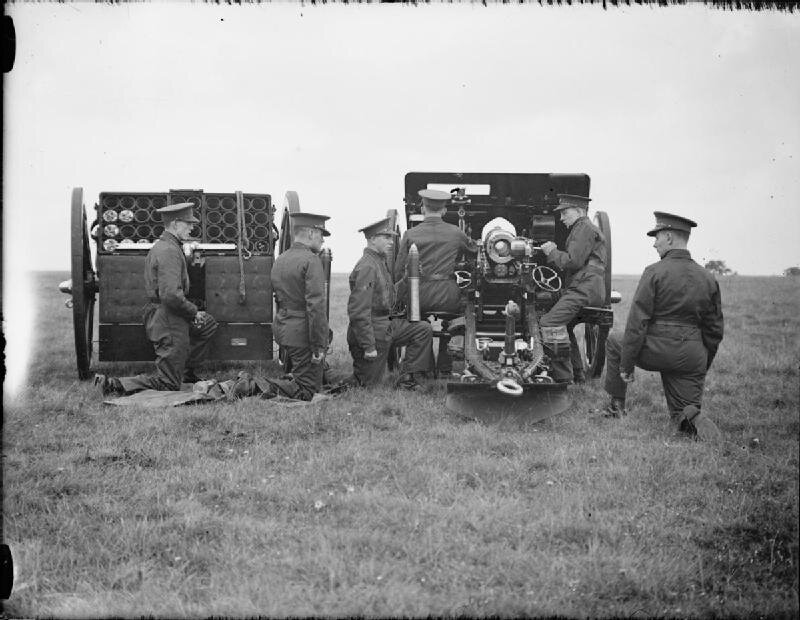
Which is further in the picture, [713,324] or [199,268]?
[199,268]

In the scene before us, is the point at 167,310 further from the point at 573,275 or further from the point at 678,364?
the point at 678,364

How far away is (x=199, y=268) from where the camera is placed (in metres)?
9.15

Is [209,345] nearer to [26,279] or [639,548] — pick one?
[26,279]

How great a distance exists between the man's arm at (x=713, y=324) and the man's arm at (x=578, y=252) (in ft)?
5.60

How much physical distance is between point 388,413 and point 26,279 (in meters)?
4.17

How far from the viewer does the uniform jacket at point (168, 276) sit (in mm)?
8141

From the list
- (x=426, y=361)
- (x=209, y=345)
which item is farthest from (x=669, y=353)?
(x=209, y=345)

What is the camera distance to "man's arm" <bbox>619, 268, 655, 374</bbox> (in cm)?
686

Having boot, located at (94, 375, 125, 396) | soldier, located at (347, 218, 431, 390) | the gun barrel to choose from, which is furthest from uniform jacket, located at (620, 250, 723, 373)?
boot, located at (94, 375, 125, 396)

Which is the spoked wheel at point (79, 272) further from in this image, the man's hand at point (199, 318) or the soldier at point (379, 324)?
the soldier at point (379, 324)

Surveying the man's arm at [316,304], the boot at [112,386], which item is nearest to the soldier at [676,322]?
the man's arm at [316,304]

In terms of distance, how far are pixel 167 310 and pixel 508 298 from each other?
3.56 m

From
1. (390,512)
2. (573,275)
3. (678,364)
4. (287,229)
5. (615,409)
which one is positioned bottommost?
(390,512)

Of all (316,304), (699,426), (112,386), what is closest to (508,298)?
(316,304)
